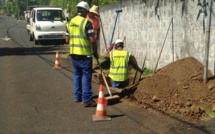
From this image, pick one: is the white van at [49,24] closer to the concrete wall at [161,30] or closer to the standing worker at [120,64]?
the concrete wall at [161,30]

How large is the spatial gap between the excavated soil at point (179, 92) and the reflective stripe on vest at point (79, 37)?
149 cm

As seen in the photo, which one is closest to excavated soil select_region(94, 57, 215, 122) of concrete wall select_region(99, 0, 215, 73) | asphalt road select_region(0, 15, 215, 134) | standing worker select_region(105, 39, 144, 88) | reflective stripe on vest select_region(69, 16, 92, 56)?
asphalt road select_region(0, 15, 215, 134)

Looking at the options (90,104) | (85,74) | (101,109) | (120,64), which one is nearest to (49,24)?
(120,64)

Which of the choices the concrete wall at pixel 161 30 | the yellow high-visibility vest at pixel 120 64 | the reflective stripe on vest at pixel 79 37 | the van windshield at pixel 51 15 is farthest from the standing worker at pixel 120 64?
the van windshield at pixel 51 15

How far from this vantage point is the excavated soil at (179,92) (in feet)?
18.8

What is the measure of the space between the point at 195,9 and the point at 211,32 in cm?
89

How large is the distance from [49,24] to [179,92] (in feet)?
42.7

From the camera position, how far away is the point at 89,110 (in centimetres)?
610

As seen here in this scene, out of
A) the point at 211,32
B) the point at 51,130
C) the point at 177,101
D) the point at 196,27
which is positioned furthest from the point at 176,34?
the point at 51,130

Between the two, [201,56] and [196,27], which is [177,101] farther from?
[196,27]

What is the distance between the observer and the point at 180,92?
6316mm

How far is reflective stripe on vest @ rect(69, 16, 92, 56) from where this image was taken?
616 cm

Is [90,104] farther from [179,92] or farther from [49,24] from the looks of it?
[49,24]

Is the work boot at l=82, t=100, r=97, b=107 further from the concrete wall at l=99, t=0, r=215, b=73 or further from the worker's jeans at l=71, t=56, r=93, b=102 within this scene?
the concrete wall at l=99, t=0, r=215, b=73
